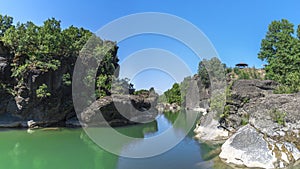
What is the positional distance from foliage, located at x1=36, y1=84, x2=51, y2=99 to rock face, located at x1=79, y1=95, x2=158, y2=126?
12.3 feet

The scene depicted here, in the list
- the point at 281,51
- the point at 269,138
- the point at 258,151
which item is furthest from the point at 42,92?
the point at 281,51

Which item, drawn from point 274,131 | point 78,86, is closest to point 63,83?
point 78,86

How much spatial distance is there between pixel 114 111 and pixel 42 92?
680 centimetres

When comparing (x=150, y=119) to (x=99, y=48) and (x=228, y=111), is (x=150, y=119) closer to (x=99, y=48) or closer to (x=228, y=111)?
(x=99, y=48)

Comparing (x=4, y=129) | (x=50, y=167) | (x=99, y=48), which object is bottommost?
(x=50, y=167)

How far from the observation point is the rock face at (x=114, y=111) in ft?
69.8

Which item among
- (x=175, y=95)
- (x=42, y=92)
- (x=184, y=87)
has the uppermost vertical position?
(x=184, y=87)

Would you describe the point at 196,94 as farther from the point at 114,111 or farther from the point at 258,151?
the point at 258,151

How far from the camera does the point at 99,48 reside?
82.1 ft

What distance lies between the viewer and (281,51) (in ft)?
80.6

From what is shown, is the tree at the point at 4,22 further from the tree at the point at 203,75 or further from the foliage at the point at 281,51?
the tree at the point at 203,75

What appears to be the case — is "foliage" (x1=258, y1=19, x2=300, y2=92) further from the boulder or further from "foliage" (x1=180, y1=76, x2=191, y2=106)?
"foliage" (x1=180, y1=76, x2=191, y2=106)

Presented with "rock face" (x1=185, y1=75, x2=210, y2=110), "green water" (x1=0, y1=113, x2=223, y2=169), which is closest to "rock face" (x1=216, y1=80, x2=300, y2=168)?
"green water" (x1=0, y1=113, x2=223, y2=169)

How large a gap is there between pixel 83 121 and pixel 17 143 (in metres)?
7.50
